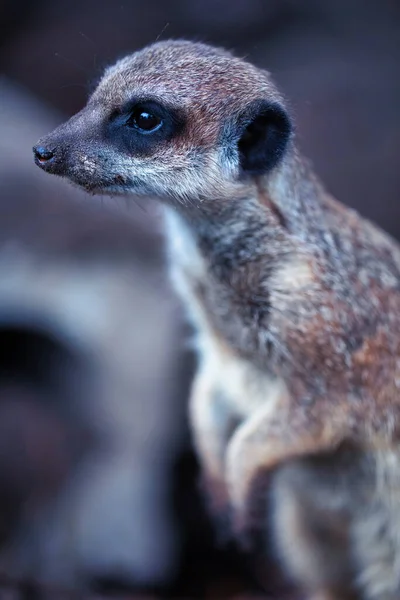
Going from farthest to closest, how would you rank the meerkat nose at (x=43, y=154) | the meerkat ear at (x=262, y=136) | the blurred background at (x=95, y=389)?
the blurred background at (x=95, y=389), the meerkat ear at (x=262, y=136), the meerkat nose at (x=43, y=154)

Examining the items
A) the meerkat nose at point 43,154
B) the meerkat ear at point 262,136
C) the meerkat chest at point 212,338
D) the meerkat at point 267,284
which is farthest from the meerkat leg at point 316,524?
the meerkat nose at point 43,154

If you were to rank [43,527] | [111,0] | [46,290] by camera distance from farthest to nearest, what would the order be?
[111,0], [46,290], [43,527]

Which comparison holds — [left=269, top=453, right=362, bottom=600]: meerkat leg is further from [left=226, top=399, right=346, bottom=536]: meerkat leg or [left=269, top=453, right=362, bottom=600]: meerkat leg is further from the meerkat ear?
the meerkat ear

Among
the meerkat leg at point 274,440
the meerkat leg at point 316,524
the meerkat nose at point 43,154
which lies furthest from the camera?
the meerkat leg at point 316,524

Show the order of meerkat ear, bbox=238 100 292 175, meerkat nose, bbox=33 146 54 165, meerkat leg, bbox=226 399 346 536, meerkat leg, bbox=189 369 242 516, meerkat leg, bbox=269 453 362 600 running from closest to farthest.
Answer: meerkat nose, bbox=33 146 54 165
meerkat ear, bbox=238 100 292 175
meerkat leg, bbox=226 399 346 536
meerkat leg, bbox=269 453 362 600
meerkat leg, bbox=189 369 242 516

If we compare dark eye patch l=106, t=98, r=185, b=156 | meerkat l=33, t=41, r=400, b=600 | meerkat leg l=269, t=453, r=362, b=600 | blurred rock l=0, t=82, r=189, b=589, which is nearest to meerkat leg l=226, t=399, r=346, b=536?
meerkat l=33, t=41, r=400, b=600

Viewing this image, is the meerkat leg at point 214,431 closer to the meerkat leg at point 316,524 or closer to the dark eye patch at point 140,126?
the meerkat leg at point 316,524

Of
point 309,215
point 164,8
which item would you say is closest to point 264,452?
point 309,215

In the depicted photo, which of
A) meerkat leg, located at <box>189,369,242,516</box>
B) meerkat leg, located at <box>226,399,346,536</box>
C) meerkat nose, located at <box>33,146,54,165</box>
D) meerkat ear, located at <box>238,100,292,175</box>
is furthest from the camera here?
meerkat leg, located at <box>189,369,242,516</box>

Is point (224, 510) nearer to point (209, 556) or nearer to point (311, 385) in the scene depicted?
point (311, 385)
